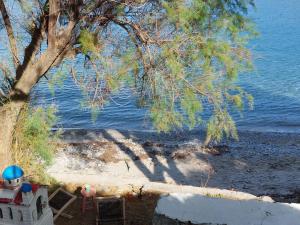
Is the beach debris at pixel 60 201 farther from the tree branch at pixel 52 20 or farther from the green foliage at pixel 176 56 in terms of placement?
the tree branch at pixel 52 20

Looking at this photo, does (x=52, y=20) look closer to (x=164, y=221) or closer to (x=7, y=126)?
(x=7, y=126)

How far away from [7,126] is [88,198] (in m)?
2.36

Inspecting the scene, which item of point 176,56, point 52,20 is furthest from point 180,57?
point 52,20

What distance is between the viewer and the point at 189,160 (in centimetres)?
1722

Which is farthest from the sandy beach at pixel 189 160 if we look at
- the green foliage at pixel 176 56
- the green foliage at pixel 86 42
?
the green foliage at pixel 86 42

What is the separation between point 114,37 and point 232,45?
2207mm

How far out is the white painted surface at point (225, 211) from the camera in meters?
6.43

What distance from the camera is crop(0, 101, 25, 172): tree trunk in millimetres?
7521

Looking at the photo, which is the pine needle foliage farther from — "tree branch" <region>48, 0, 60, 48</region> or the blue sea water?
the blue sea water

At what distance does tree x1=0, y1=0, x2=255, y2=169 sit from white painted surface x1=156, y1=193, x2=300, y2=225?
1.14 meters

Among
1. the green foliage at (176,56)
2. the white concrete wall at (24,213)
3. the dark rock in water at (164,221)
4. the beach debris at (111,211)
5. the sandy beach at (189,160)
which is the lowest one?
the sandy beach at (189,160)

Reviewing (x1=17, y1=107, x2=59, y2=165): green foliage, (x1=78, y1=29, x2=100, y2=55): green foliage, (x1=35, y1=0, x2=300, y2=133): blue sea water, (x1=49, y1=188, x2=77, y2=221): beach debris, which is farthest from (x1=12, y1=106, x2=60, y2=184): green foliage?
(x1=35, y1=0, x2=300, y2=133): blue sea water

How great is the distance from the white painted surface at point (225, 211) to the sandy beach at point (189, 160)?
557cm

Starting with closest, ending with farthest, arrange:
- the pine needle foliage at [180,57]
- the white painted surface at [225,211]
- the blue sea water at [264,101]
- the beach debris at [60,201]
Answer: the white painted surface at [225,211] → the pine needle foliage at [180,57] → the beach debris at [60,201] → the blue sea water at [264,101]
